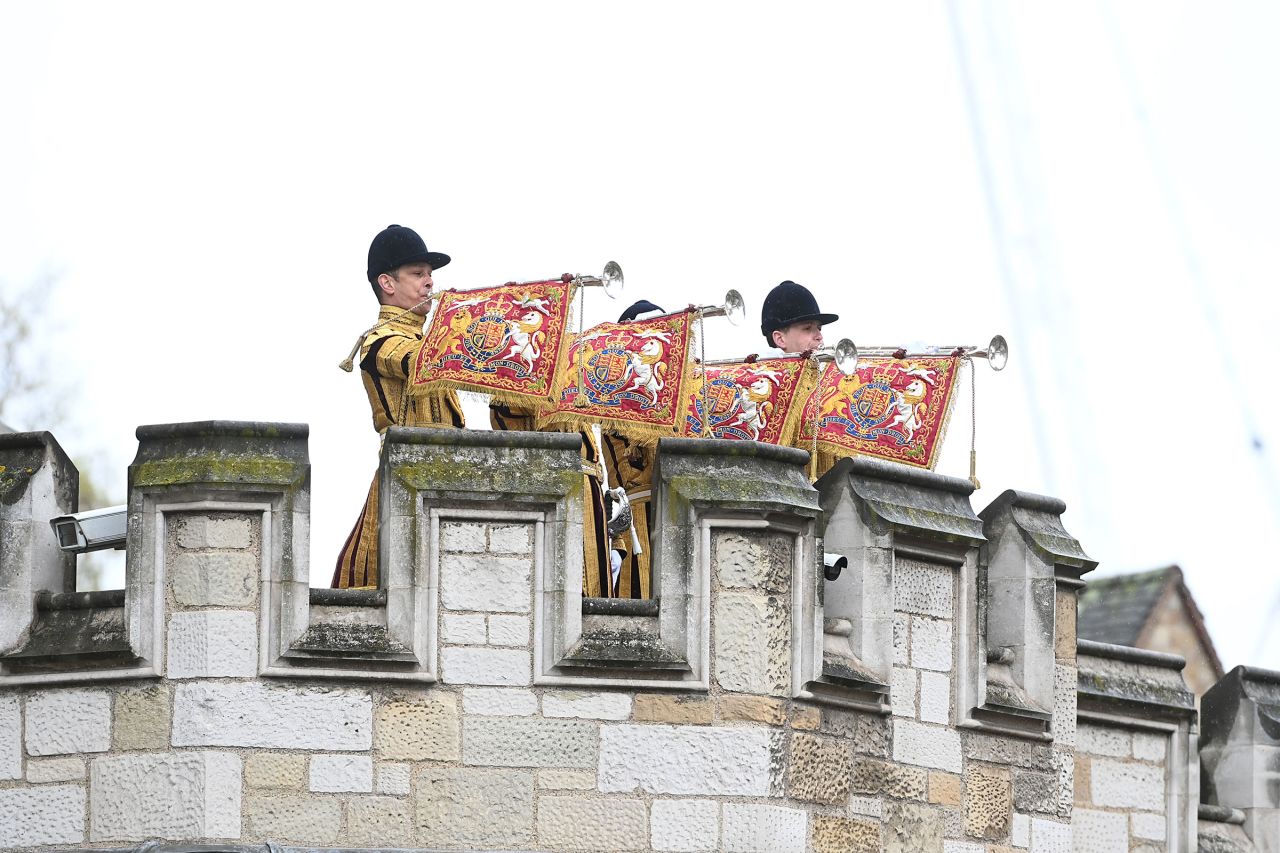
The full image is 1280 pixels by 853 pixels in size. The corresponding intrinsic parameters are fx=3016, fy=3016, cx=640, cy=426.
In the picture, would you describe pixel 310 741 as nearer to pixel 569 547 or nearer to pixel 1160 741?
pixel 569 547

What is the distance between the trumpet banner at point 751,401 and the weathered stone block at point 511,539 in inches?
71.8

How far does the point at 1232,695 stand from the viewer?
13.6 metres

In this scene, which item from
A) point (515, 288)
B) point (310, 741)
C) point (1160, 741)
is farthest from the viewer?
point (1160, 741)

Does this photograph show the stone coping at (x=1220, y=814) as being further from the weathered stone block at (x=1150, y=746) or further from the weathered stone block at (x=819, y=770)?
the weathered stone block at (x=819, y=770)

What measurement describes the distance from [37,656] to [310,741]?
3.40 feet

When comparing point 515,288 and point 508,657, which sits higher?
point 515,288

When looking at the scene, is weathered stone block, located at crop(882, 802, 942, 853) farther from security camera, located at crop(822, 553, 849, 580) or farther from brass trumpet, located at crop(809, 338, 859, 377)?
brass trumpet, located at crop(809, 338, 859, 377)

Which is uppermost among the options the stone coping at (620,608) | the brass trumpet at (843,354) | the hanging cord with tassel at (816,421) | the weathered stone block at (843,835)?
the brass trumpet at (843,354)

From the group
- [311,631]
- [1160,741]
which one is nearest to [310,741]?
[311,631]

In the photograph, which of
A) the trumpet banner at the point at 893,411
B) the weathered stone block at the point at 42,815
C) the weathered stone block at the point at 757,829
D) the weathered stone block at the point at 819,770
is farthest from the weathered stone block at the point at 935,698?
the weathered stone block at the point at 42,815

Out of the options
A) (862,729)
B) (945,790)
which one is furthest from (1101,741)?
(862,729)

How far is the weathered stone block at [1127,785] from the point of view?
1264 centimetres

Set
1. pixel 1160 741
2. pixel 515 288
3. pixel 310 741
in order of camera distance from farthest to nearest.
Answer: pixel 1160 741, pixel 515 288, pixel 310 741

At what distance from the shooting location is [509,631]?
34.9ft
